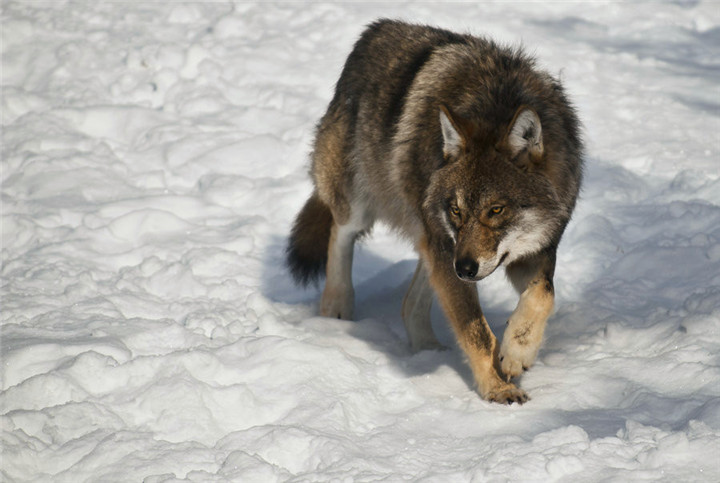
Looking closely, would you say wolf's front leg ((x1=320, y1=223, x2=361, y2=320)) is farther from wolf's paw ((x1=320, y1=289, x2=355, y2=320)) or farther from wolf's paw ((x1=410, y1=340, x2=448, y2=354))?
wolf's paw ((x1=410, y1=340, x2=448, y2=354))

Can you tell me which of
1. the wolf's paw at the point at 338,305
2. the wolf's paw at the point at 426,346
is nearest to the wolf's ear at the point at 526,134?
the wolf's paw at the point at 426,346

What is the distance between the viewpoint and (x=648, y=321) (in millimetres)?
4125

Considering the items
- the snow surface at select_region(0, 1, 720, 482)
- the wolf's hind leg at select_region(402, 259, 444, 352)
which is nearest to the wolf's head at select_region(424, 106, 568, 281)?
the snow surface at select_region(0, 1, 720, 482)

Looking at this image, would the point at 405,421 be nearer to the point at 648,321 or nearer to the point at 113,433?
the point at 113,433

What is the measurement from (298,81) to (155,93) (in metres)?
1.43

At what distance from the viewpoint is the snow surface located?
3055mm

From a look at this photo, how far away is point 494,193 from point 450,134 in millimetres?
357

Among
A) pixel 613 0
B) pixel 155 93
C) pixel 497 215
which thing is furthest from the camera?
pixel 613 0

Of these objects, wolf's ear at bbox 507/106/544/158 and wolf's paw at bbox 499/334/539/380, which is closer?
wolf's ear at bbox 507/106/544/158

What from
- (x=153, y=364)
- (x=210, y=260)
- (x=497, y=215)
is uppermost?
(x=497, y=215)

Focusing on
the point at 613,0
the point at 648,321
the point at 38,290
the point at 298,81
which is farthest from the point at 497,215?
the point at 613,0

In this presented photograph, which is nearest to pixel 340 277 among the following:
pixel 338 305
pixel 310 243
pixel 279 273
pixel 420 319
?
pixel 338 305

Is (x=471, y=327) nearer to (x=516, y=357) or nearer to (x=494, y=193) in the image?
(x=516, y=357)

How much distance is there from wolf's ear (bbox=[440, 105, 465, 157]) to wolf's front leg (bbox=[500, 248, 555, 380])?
27.0 inches
